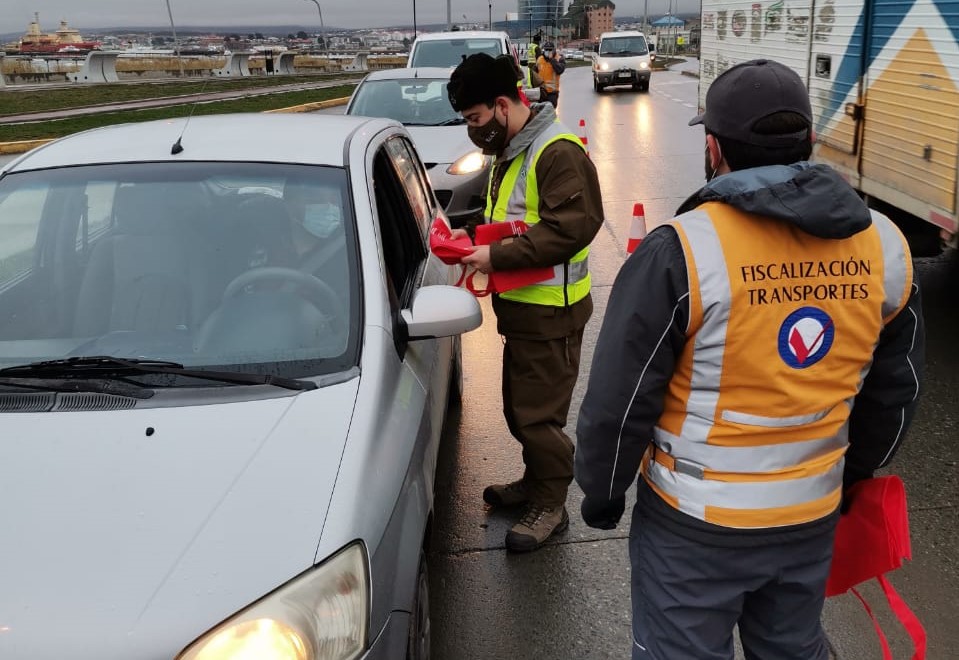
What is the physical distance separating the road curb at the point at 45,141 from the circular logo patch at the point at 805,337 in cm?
934

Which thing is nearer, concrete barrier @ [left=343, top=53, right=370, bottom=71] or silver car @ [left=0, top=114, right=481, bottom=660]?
silver car @ [left=0, top=114, right=481, bottom=660]

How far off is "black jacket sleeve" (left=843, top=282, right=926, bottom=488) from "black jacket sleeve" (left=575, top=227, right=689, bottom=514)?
50 cm

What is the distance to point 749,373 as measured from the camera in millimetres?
1771

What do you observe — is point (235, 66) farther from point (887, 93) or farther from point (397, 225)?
point (397, 225)

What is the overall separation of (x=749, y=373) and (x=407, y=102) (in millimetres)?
9225

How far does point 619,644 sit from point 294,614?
1.60 metres

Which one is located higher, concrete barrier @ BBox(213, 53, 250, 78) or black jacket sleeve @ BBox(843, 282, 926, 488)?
black jacket sleeve @ BBox(843, 282, 926, 488)

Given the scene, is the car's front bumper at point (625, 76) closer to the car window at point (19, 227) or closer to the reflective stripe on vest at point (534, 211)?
the reflective stripe on vest at point (534, 211)

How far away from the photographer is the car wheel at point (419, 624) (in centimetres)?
233

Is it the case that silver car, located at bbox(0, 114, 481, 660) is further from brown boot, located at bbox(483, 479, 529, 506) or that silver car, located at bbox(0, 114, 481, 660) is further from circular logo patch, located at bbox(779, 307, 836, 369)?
circular logo patch, located at bbox(779, 307, 836, 369)

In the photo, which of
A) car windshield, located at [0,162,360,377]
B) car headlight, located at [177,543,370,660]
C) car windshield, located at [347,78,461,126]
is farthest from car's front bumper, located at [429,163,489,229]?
car headlight, located at [177,543,370,660]

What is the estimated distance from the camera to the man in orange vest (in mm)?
1733

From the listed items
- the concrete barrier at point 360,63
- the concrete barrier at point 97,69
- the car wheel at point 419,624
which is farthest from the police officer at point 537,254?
the concrete barrier at point 360,63

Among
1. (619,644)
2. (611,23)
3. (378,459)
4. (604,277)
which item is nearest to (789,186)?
(378,459)
